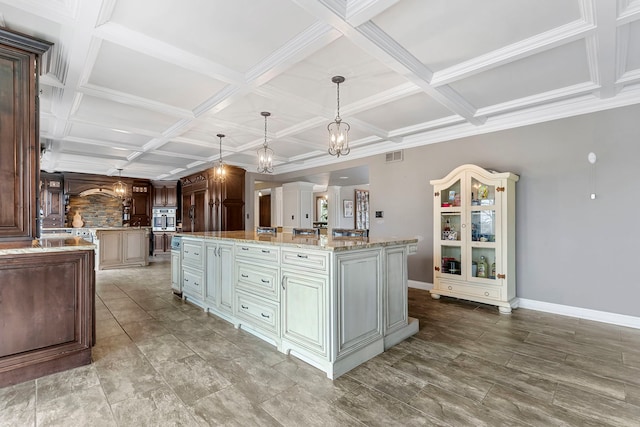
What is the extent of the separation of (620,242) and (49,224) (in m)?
12.4

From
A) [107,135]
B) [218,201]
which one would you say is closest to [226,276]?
[107,135]

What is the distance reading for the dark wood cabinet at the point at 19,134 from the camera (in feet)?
7.59

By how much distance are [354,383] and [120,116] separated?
454 centimetres

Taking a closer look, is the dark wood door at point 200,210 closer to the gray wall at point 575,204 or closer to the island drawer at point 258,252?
the island drawer at point 258,252

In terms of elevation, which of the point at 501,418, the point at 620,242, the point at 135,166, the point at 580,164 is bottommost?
the point at 501,418

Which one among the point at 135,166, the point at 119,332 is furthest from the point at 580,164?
the point at 135,166

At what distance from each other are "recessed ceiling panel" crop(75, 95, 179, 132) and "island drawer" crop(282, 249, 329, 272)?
3.04 meters

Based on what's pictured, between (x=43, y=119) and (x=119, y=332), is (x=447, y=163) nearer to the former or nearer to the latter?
(x=119, y=332)

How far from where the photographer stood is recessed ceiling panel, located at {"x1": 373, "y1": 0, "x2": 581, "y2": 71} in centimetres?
204

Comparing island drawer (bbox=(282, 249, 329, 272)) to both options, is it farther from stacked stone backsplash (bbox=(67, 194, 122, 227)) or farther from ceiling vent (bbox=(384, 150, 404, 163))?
stacked stone backsplash (bbox=(67, 194, 122, 227))

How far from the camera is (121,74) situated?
2.97 meters

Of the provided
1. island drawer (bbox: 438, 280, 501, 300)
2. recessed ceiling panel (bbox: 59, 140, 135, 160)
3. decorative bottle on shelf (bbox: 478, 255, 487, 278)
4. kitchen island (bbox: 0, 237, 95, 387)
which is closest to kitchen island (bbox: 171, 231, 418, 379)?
kitchen island (bbox: 0, 237, 95, 387)

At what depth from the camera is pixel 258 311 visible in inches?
112

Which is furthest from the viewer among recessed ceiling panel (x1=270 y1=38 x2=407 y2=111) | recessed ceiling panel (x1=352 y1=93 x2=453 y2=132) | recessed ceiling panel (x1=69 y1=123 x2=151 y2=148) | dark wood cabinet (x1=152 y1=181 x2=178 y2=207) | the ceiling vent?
dark wood cabinet (x1=152 y1=181 x2=178 y2=207)
